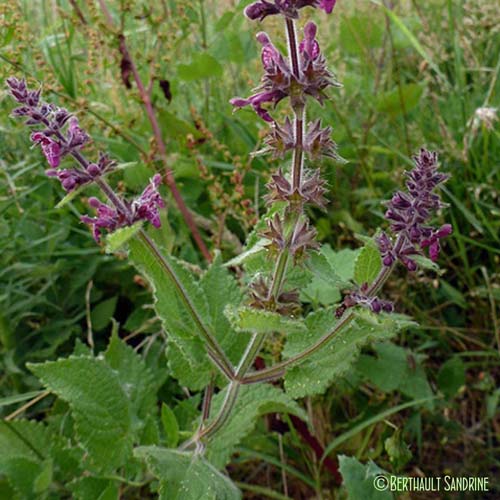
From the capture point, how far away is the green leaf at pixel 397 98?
232 cm

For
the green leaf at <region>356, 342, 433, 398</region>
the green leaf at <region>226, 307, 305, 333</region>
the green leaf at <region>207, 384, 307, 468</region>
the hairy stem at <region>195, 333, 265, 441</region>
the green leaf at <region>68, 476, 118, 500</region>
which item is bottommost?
the green leaf at <region>356, 342, 433, 398</region>

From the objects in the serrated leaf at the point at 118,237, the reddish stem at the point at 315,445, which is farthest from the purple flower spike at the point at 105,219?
the reddish stem at the point at 315,445

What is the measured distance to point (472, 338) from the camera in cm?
192

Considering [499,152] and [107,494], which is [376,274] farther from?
[499,152]

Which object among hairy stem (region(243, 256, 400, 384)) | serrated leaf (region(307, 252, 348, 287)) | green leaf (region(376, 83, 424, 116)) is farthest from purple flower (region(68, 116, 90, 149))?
green leaf (region(376, 83, 424, 116))

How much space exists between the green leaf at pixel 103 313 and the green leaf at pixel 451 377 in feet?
3.26

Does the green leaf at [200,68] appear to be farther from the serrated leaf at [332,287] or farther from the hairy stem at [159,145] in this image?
the serrated leaf at [332,287]

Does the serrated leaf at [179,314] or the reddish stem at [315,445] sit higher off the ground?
the serrated leaf at [179,314]

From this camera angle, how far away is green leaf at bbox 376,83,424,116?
7.62ft

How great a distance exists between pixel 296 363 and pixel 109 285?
42.1 inches

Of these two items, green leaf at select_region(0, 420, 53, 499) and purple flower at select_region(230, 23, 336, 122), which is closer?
purple flower at select_region(230, 23, 336, 122)

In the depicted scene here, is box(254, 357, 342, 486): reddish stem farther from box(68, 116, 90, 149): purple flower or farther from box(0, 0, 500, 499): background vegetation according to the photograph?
box(68, 116, 90, 149): purple flower

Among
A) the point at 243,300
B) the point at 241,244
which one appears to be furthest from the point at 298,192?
the point at 241,244

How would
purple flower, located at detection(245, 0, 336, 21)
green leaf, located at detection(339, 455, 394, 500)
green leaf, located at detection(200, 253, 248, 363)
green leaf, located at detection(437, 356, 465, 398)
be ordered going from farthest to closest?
green leaf, located at detection(437, 356, 465, 398) < green leaf, located at detection(200, 253, 248, 363) < green leaf, located at detection(339, 455, 394, 500) < purple flower, located at detection(245, 0, 336, 21)
